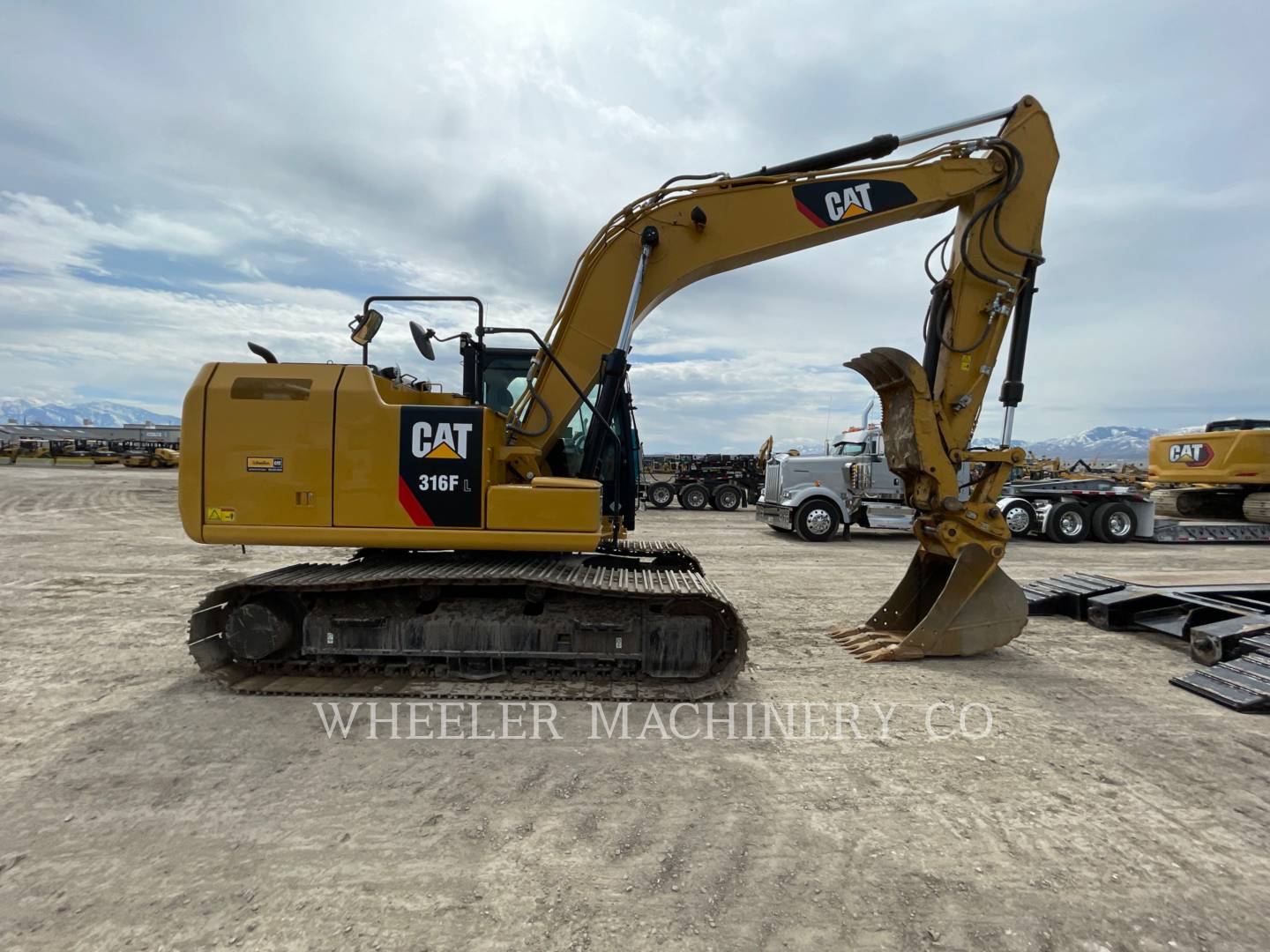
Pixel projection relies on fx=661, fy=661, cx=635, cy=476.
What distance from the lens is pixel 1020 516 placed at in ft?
51.3

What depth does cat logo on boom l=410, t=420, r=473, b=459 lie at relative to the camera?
188 inches

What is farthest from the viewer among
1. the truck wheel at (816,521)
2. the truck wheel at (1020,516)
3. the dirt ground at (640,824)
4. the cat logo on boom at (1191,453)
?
the cat logo on boom at (1191,453)

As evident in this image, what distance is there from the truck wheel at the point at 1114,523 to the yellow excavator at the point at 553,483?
12019 millimetres

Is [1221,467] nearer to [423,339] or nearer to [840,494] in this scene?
[840,494]

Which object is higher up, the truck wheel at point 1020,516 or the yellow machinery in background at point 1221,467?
the yellow machinery in background at point 1221,467

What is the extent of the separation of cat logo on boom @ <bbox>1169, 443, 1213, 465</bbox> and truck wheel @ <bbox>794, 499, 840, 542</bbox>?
446 inches

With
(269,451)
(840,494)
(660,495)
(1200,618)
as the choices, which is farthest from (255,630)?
(660,495)

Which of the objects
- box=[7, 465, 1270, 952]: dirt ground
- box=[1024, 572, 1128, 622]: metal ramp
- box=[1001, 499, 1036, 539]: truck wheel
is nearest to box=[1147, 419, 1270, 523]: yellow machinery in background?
box=[1001, 499, 1036, 539]: truck wheel

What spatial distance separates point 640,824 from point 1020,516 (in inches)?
611

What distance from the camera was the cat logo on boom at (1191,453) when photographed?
58.3ft

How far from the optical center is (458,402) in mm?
5465

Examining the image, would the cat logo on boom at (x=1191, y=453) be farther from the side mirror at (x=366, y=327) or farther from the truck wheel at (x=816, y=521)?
the side mirror at (x=366, y=327)

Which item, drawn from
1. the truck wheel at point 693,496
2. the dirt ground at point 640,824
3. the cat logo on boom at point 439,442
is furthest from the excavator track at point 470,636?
the truck wheel at point 693,496

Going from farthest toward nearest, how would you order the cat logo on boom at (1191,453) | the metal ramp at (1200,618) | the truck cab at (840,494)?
1. the cat logo on boom at (1191,453)
2. the truck cab at (840,494)
3. the metal ramp at (1200,618)
